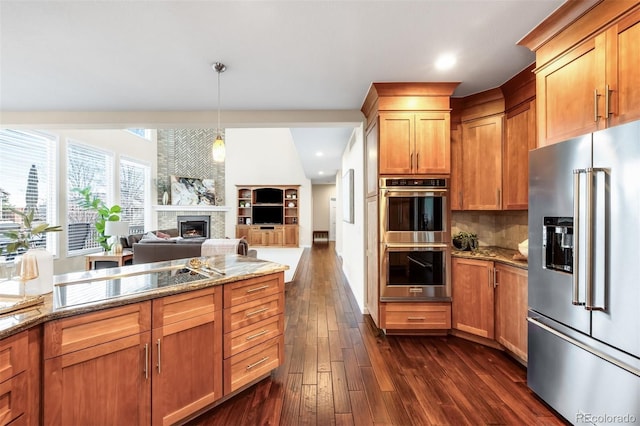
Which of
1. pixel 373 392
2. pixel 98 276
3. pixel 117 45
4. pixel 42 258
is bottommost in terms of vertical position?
pixel 373 392

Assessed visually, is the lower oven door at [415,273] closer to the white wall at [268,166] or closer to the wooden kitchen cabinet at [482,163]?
the wooden kitchen cabinet at [482,163]

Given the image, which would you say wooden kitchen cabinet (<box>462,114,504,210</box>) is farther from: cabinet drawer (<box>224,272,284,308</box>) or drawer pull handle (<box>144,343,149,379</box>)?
drawer pull handle (<box>144,343,149,379</box>)

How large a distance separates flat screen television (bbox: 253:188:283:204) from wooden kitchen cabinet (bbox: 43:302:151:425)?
9.00 meters

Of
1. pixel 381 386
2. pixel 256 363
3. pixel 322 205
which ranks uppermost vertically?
pixel 322 205

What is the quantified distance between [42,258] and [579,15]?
334cm

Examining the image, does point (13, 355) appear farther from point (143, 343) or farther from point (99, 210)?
point (99, 210)

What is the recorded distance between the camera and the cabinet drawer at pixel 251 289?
1831mm

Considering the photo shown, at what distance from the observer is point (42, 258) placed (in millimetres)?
1404

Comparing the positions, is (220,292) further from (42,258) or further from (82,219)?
(82,219)

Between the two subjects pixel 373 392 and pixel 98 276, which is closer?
pixel 98 276

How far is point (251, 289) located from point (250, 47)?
6.08ft

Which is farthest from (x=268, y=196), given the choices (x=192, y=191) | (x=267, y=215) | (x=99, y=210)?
(x=99, y=210)

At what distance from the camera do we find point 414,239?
2.82 meters

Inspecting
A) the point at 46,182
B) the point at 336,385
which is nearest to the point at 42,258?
the point at 336,385
